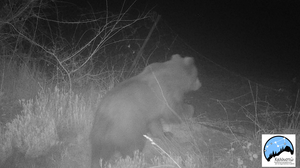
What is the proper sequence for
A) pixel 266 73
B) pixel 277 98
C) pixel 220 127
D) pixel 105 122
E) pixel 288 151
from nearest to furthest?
pixel 288 151 < pixel 105 122 < pixel 220 127 < pixel 277 98 < pixel 266 73

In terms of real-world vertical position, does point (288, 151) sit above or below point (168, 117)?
below

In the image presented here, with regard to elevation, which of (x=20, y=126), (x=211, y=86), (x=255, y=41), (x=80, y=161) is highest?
(x=255, y=41)

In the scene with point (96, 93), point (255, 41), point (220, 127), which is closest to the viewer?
point (220, 127)

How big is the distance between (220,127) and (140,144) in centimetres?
193

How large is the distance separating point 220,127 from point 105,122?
2397 millimetres

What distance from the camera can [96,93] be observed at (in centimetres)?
559

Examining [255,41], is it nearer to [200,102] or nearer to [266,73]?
[266,73]

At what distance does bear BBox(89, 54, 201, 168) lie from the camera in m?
3.64

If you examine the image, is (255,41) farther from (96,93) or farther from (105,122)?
(105,122)

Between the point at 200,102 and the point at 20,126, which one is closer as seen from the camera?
the point at 20,126

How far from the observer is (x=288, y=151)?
332 centimetres

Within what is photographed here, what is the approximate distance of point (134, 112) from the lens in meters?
3.77

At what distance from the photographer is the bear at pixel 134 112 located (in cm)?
364

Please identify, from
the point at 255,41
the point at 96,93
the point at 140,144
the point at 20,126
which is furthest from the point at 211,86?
the point at 255,41
